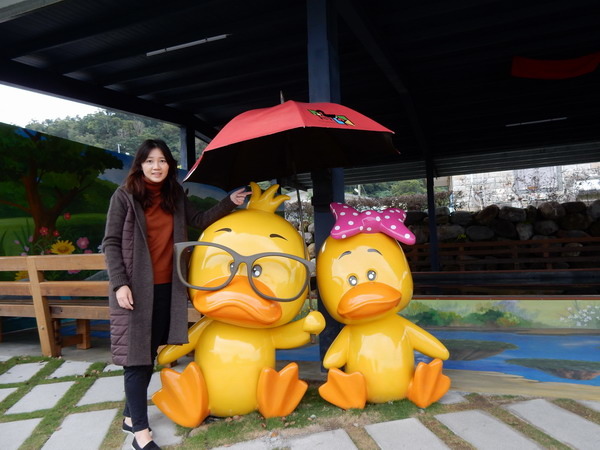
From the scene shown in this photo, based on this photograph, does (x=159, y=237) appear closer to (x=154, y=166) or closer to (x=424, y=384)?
(x=154, y=166)

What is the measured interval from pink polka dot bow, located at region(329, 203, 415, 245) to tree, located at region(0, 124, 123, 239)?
4502 mm

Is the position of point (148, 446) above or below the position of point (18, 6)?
below

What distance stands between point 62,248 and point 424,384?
16.7 ft

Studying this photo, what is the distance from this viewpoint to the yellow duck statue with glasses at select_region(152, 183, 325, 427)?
7.13ft

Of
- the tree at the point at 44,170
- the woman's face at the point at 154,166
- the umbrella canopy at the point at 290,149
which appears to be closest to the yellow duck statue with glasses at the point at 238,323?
the woman's face at the point at 154,166

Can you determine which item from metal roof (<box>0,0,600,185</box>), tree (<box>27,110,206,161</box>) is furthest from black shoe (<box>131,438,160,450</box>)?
tree (<box>27,110,206,161</box>)

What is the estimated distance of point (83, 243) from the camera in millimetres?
5848

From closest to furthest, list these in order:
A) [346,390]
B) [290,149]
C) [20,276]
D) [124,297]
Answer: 1. [124,297]
2. [346,390]
3. [290,149]
4. [20,276]

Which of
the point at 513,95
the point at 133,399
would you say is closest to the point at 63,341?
the point at 133,399

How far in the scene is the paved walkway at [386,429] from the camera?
6.63 feet

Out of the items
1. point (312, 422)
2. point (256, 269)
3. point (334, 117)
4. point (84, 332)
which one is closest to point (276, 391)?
point (312, 422)

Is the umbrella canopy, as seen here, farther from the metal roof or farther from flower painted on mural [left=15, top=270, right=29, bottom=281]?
flower painted on mural [left=15, top=270, right=29, bottom=281]

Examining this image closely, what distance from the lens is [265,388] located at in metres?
2.23

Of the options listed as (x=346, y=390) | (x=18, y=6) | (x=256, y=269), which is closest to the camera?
(x=256, y=269)
